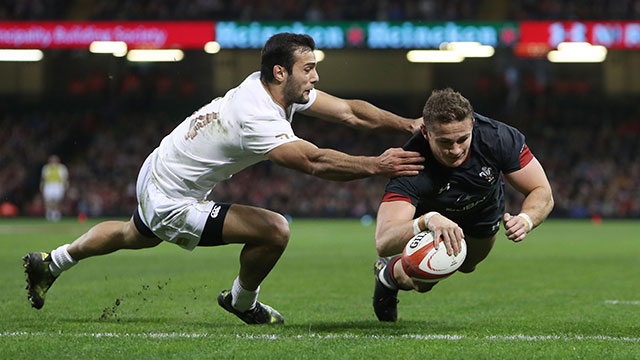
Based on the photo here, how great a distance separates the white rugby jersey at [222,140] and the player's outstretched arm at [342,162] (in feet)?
0.37

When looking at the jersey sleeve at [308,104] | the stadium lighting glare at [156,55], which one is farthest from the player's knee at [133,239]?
the stadium lighting glare at [156,55]

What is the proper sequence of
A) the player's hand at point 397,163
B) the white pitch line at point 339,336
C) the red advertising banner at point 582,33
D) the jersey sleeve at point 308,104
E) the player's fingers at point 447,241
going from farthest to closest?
the red advertising banner at point 582,33 < the jersey sleeve at point 308,104 < the white pitch line at point 339,336 < the player's hand at point 397,163 < the player's fingers at point 447,241

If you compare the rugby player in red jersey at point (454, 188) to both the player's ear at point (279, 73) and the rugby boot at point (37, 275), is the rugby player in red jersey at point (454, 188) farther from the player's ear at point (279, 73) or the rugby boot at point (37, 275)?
the rugby boot at point (37, 275)

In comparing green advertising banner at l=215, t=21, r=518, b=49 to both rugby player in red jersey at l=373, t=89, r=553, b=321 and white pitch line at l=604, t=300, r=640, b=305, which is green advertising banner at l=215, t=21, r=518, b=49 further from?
rugby player in red jersey at l=373, t=89, r=553, b=321

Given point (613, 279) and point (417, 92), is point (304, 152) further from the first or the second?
point (417, 92)

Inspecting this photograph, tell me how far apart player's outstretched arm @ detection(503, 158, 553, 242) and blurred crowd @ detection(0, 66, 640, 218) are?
77.7 feet

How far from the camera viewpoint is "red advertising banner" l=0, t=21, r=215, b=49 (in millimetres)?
26719

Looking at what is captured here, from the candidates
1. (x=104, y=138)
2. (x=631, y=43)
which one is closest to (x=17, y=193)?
(x=104, y=138)

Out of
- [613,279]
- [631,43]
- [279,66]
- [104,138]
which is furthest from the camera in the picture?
[104,138]

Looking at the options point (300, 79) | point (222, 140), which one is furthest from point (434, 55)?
point (222, 140)

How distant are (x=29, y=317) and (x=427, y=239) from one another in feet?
10.4

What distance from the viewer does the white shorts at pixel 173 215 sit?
Answer: 20.0 ft

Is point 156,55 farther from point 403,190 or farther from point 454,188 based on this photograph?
point 403,190

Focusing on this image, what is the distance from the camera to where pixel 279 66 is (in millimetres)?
5824
